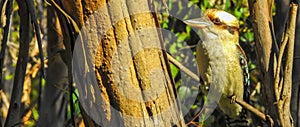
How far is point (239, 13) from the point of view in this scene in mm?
4008

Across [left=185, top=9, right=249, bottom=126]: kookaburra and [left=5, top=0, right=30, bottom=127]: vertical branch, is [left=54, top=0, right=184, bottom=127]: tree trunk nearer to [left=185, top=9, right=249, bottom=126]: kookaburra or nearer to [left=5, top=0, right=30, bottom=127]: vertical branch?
[left=5, top=0, right=30, bottom=127]: vertical branch

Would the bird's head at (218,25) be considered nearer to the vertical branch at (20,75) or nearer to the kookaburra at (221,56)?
the kookaburra at (221,56)

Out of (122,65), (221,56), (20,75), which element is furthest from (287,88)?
(221,56)

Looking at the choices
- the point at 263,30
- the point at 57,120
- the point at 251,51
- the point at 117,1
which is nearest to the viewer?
the point at 117,1

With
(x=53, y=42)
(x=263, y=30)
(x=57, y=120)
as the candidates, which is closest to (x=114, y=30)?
(x=263, y=30)

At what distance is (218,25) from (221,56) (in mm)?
191

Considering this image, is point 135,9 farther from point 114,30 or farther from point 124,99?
point 124,99

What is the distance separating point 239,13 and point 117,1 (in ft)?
7.63

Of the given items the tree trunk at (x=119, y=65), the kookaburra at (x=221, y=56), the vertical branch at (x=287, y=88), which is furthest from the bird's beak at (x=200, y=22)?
the tree trunk at (x=119, y=65)

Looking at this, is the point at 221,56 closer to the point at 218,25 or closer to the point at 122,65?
the point at 218,25

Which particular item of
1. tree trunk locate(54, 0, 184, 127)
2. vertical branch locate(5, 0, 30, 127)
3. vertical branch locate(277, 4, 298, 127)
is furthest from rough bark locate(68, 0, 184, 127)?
vertical branch locate(277, 4, 298, 127)

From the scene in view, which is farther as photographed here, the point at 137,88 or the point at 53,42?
the point at 53,42

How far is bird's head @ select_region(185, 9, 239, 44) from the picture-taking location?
3760 millimetres

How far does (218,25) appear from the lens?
3.83 metres
